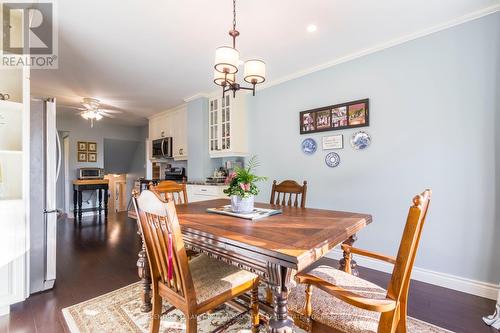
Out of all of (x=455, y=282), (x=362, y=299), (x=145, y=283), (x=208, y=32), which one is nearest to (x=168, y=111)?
(x=208, y=32)

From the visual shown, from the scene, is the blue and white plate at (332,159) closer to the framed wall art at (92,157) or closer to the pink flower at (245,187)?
the pink flower at (245,187)

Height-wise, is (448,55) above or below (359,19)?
below

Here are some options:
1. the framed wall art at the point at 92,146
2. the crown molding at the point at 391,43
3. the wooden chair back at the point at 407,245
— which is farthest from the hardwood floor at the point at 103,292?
the framed wall art at the point at 92,146

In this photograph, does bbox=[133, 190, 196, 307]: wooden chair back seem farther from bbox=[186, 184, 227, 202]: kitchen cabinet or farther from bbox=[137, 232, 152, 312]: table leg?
bbox=[186, 184, 227, 202]: kitchen cabinet

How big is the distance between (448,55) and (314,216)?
204 centimetres

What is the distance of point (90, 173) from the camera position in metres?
5.90

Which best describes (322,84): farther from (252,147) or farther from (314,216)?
(314,216)

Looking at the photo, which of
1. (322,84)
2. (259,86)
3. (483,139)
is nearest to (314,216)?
(483,139)

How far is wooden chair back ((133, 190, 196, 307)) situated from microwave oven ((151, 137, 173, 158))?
386 centimetres

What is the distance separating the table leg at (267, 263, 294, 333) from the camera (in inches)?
42.4

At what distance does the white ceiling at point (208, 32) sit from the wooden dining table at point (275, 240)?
170 centimetres

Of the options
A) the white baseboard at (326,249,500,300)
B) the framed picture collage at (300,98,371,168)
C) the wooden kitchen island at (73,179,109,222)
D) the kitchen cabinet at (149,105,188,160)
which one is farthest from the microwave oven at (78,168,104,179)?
the white baseboard at (326,249,500,300)

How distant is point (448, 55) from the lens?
87.6 inches

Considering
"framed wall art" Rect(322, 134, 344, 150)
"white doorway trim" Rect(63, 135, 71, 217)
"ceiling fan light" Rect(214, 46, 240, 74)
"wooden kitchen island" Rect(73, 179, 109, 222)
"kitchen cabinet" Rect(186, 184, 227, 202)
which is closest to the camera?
"ceiling fan light" Rect(214, 46, 240, 74)
